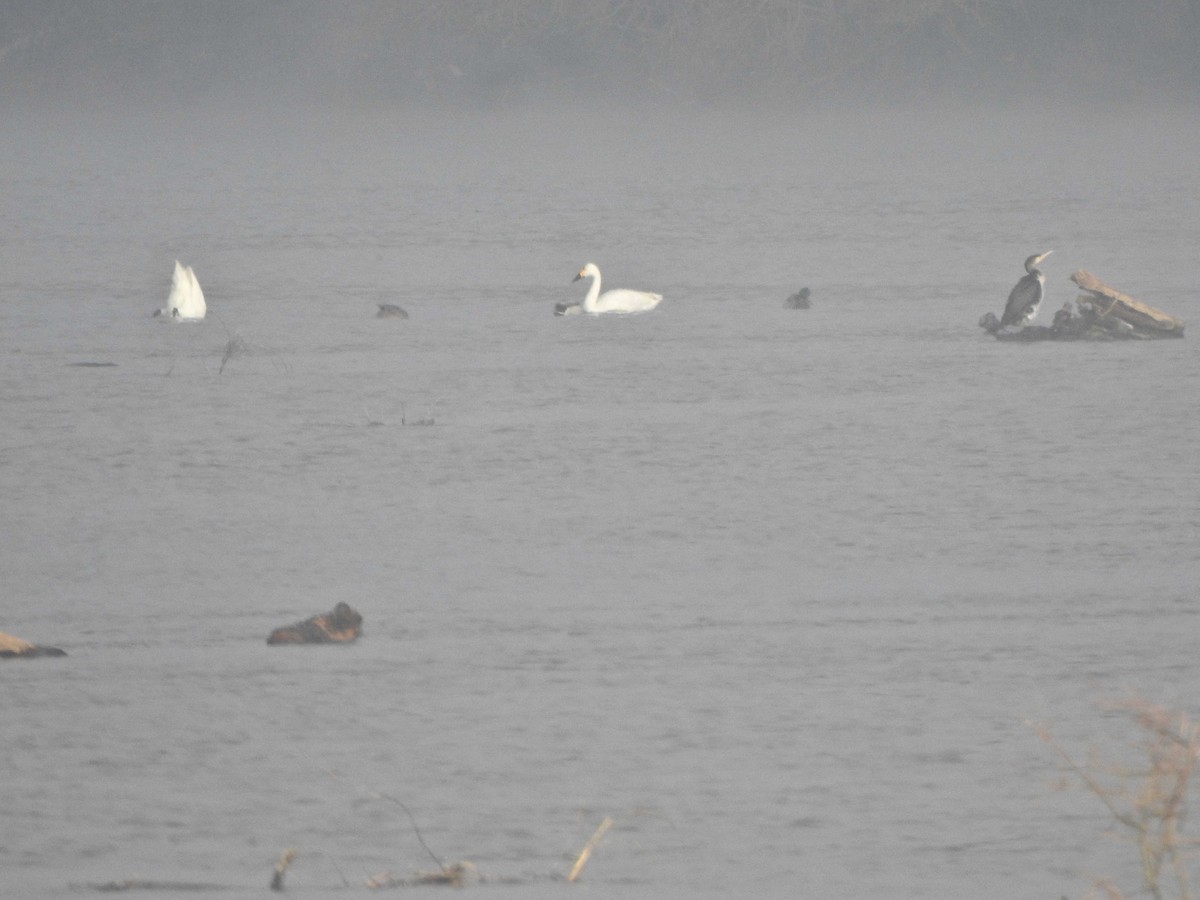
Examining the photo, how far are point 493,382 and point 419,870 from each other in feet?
21.8

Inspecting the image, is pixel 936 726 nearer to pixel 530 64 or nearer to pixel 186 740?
pixel 186 740

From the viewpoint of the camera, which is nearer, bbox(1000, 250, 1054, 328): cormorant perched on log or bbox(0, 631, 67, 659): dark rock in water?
bbox(0, 631, 67, 659): dark rock in water

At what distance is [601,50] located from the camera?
4506 centimetres

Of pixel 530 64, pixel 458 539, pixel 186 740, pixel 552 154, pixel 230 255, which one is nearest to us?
pixel 186 740

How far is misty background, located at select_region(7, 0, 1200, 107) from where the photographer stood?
43.0m

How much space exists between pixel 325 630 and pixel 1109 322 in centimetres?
718

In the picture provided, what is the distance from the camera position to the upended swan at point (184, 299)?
13594 mm

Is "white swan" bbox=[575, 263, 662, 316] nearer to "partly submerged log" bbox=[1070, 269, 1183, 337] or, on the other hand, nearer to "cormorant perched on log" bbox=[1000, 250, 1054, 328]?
"cormorant perched on log" bbox=[1000, 250, 1054, 328]

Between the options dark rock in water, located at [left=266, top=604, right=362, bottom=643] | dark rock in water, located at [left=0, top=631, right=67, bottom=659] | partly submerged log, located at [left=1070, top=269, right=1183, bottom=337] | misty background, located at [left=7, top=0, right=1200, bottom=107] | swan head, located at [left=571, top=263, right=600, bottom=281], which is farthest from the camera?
misty background, located at [left=7, top=0, right=1200, bottom=107]

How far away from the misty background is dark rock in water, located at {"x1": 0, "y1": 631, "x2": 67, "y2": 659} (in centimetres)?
3620

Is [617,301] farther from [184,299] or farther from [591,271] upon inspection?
[184,299]

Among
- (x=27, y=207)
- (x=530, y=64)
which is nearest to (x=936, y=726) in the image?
(x=27, y=207)

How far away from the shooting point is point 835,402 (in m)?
10.4

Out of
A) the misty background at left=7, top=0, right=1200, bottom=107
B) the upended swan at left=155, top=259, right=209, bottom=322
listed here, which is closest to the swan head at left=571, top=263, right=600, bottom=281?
the upended swan at left=155, top=259, right=209, bottom=322
